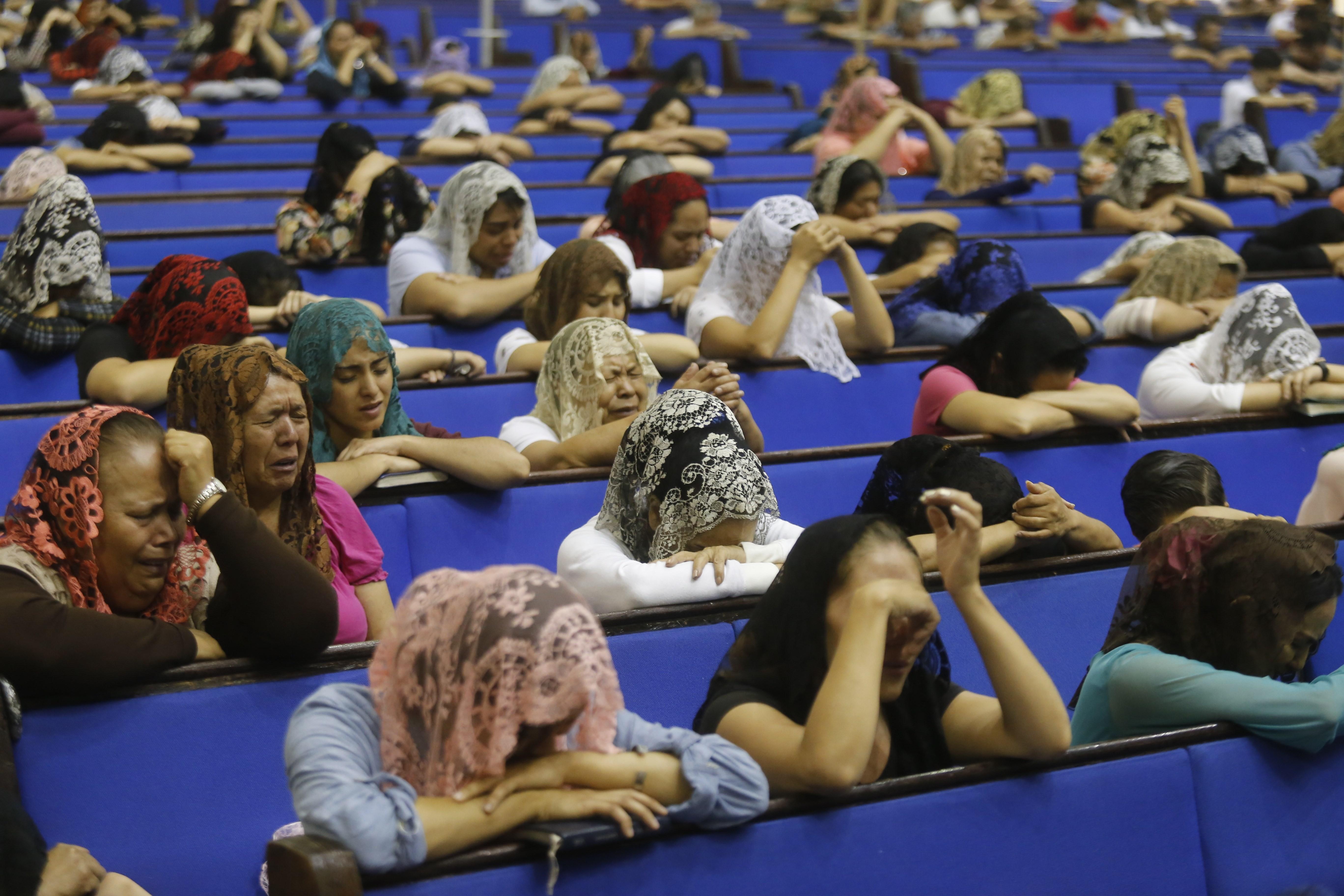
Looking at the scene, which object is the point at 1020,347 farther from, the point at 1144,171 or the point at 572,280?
the point at 1144,171

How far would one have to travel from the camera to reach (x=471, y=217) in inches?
126

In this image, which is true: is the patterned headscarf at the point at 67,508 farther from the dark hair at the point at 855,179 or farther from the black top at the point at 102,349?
the dark hair at the point at 855,179


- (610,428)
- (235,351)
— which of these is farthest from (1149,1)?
(235,351)

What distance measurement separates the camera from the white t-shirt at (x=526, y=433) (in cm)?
240

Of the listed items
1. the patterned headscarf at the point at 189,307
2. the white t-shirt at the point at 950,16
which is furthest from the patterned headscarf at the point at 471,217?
the white t-shirt at the point at 950,16

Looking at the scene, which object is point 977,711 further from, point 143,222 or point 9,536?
point 143,222

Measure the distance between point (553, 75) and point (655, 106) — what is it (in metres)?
0.94

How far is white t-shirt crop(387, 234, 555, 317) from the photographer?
10.6 ft

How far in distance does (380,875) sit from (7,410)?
1525 mm

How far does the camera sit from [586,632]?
118 centimetres

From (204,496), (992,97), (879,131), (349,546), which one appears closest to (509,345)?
(349,546)

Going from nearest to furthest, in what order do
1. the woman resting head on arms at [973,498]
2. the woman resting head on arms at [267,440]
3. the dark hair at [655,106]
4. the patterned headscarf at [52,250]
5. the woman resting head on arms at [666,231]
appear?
the woman resting head on arms at [267,440] → the woman resting head on arms at [973,498] → the patterned headscarf at [52,250] → the woman resting head on arms at [666,231] → the dark hair at [655,106]

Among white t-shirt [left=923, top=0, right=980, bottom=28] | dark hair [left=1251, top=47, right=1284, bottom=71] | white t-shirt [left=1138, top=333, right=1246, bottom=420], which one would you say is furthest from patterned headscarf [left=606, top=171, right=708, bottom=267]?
white t-shirt [left=923, top=0, right=980, bottom=28]

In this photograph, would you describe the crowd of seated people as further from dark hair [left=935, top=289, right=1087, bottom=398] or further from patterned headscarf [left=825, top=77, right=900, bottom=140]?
patterned headscarf [left=825, top=77, right=900, bottom=140]
